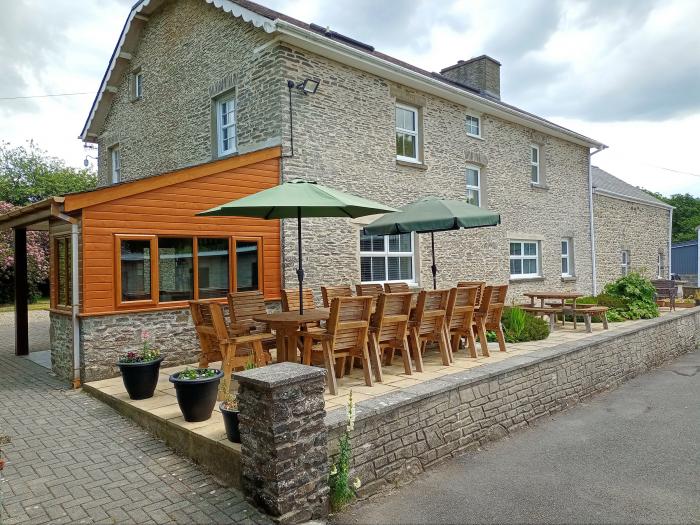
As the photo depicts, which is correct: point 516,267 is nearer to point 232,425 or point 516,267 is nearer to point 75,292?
point 75,292

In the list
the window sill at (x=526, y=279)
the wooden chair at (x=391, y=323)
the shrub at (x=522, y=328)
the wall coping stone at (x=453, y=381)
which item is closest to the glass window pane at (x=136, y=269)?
the wooden chair at (x=391, y=323)

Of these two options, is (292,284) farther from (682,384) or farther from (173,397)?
(682,384)

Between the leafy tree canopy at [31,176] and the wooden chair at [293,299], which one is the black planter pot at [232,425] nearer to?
the wooden chair at [293,299]

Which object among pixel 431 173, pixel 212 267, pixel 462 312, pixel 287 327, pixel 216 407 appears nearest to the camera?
pixel 216 407

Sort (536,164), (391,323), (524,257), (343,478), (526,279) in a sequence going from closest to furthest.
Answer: (343,478) → (391,323) → (526,279) → (524,257) → (536,164)

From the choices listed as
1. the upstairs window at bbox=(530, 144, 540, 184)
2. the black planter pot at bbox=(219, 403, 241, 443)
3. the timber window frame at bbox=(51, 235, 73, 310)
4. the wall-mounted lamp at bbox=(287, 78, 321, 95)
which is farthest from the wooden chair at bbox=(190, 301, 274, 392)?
the upstairs window at bbox=(530, 144, 540, 184)

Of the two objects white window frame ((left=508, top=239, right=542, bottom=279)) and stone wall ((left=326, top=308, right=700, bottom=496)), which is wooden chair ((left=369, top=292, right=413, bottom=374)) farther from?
white window frame ((left=508, top=239, right=542, bottom=279))

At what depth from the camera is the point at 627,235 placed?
19.1m

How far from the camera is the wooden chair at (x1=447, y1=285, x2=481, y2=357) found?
6480 millimetres

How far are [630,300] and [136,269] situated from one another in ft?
33.3

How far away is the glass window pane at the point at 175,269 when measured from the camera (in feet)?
22.9

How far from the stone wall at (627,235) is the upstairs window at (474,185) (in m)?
6.74

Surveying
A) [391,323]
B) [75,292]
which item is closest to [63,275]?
[75,292]

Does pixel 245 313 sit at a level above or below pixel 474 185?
below
